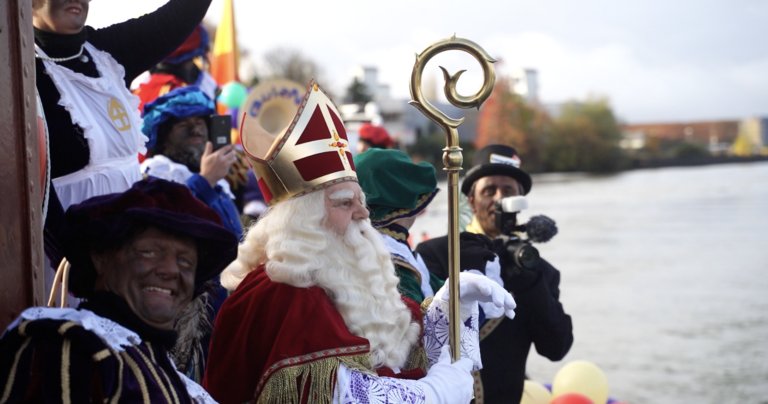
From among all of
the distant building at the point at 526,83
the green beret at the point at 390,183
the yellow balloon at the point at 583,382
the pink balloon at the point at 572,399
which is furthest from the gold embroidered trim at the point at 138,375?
the distant building at the point at 526,83

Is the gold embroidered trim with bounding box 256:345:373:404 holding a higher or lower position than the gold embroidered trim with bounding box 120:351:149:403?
lower

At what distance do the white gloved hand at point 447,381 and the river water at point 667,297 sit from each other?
5105 mm

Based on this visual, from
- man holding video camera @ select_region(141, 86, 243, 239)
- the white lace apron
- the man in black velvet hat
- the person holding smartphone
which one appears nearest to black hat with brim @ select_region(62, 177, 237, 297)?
the man in black velvet hat

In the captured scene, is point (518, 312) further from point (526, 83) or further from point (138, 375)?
point (526, 83)

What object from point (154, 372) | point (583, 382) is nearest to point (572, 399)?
point (583, 382)

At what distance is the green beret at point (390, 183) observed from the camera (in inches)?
132

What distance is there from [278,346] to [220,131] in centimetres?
201

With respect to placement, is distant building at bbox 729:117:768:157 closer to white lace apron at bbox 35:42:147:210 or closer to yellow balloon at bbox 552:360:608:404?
yellow balloon at bbox 552:360:608:404

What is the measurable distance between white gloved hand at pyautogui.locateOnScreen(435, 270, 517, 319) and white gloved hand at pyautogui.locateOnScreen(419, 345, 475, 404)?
0.20 meters

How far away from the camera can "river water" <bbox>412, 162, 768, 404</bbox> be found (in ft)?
26.2

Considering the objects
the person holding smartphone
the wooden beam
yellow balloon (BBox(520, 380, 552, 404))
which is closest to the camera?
the wooden beam

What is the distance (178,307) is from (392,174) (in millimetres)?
1501

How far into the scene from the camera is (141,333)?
1.90 meters

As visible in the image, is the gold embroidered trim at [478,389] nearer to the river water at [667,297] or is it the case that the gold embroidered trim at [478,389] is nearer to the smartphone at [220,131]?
the smartphone at [220,131]
